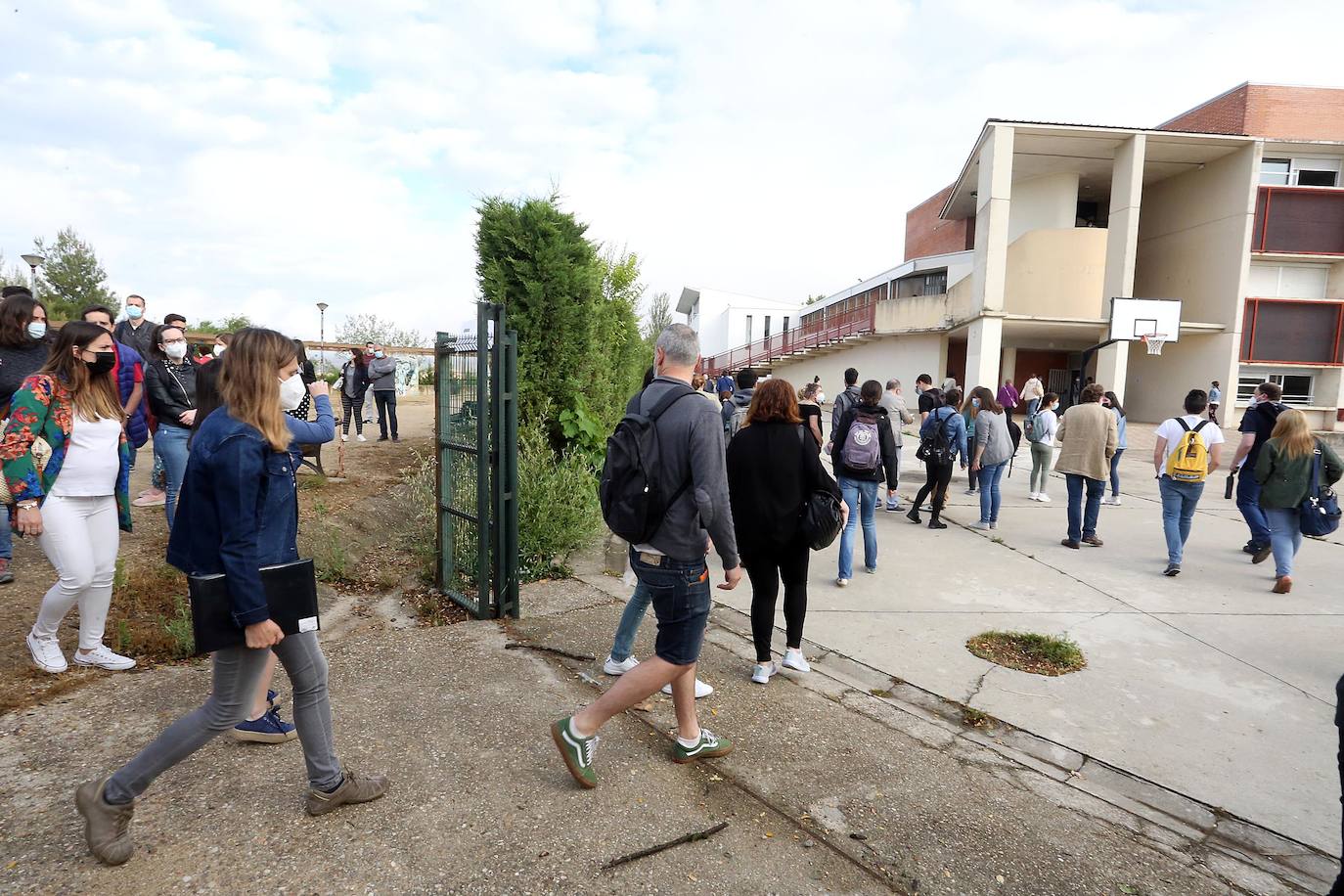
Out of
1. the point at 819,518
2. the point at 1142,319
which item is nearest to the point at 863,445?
the point at 819,518

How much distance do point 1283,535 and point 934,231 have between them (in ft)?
109

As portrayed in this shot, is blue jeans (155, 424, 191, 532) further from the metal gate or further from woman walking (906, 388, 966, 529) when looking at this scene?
woman walking (906, 388, 966, 529)

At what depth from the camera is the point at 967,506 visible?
10234mm

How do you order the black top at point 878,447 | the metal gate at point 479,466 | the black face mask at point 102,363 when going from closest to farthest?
the black face mask at point 102,363 < the metal gate at point 479,466 < the black top at point 878,447

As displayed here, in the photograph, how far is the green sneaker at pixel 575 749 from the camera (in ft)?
9.89

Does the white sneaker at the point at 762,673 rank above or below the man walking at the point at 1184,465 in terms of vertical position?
below

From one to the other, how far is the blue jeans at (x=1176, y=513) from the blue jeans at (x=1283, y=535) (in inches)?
24.1

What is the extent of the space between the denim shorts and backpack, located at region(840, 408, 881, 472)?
3.62 meters

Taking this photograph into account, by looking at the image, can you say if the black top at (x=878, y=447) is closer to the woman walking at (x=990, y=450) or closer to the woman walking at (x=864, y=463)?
the woman walking at (x=864, y=463)

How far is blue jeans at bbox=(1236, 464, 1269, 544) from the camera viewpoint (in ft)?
23.4

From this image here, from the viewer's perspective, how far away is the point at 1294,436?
6.09 meters

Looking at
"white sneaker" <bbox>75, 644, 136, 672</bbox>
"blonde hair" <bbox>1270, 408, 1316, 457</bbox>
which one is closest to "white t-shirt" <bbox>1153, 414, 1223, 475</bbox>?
"blonde hair" <bbox>1270, 408, 1316, 457</bbox>

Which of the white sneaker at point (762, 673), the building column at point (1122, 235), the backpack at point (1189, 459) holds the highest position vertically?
the building column at point (1122, 235)

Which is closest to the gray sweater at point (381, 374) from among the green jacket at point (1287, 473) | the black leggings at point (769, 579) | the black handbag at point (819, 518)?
the black leggings at point (769, 579)
